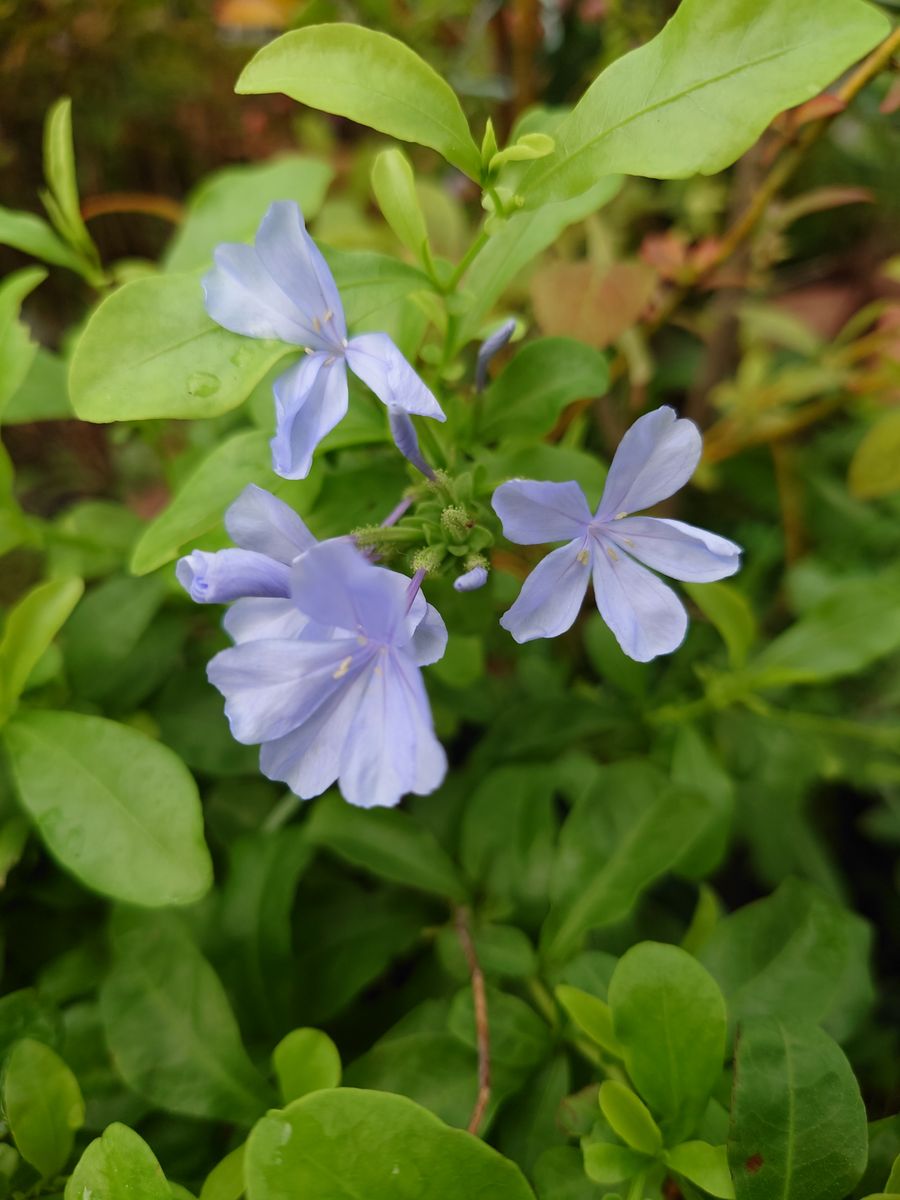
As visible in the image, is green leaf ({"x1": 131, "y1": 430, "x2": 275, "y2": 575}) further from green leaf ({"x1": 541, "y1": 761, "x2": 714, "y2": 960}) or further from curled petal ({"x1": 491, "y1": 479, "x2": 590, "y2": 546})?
green leaf ({"x1": 541, "y1": 761, "x2": 714, "y2": 960})

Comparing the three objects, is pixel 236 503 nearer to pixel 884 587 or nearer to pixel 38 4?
pixel 884 587

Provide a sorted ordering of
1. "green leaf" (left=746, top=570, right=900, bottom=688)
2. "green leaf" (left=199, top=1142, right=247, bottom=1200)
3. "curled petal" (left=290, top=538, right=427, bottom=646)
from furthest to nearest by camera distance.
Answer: "green leaf" (left=746, top=570, right=900, bottom=688) → "green leaf" (left=199, top=1142, right=247, bottom=1200) → "curled petal" (left=290, top=538, right=427, bottom=646)

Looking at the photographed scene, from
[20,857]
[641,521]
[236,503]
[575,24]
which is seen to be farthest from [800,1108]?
[575,24]

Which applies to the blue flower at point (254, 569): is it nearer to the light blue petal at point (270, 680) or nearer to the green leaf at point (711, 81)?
the light blue petal at point (270, 680)

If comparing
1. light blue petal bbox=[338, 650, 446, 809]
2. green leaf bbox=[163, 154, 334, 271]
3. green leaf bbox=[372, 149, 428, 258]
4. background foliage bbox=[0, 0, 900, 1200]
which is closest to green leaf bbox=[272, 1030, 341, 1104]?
background foliage bbox=[0, 0, 900, 1200]

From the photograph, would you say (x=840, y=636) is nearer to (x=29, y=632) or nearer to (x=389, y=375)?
(x=389, y=375)

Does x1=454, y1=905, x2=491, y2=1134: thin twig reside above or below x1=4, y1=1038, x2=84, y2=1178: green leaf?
below

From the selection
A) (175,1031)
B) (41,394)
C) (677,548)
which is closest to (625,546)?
(677,548)
